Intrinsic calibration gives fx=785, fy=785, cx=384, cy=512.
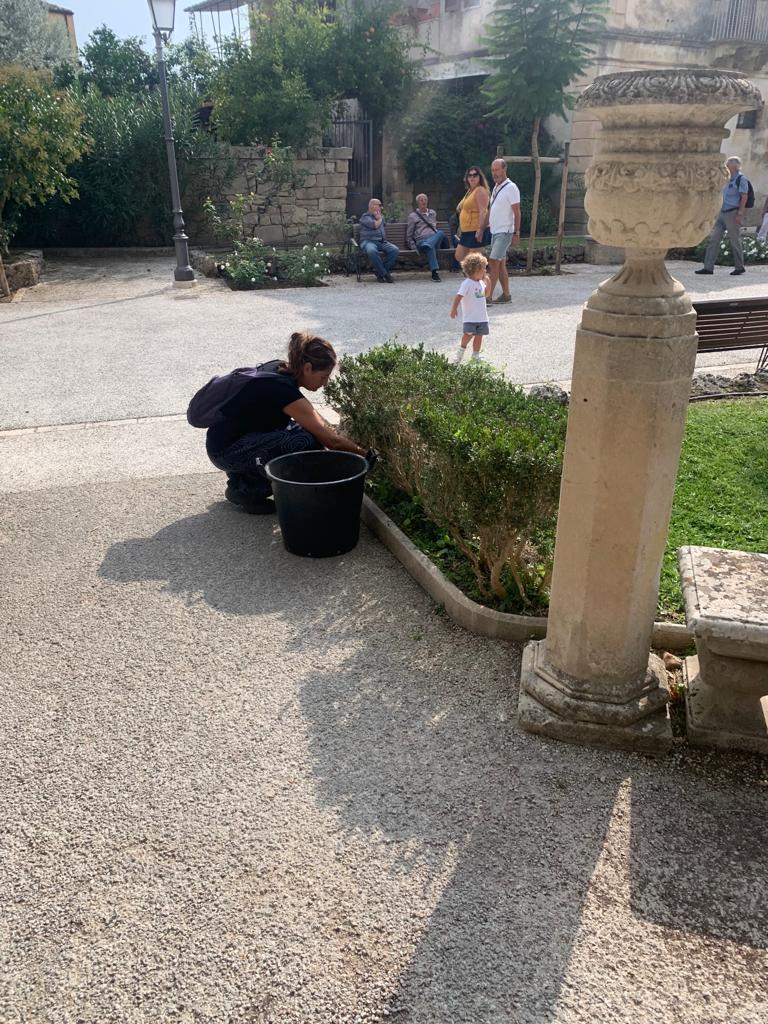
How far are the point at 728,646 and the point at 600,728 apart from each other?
1.81ft

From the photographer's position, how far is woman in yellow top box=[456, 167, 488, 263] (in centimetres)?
1218

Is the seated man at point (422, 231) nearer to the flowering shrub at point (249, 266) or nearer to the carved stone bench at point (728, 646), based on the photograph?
the flowering shrub at point (249, 266)

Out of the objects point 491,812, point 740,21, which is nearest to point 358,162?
point 740,21

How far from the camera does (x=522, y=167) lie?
21.6 metres

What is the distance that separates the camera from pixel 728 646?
2674mm

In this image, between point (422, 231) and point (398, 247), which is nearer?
point (422, 231)

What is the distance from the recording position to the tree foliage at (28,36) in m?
26.5

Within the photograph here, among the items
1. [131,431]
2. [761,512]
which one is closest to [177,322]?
[131,431]

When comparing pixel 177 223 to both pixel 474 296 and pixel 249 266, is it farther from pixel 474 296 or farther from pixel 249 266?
pixel 474 296

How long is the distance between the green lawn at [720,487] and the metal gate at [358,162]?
17.2 meters

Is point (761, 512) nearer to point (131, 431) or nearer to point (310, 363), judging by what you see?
point (310, 363)

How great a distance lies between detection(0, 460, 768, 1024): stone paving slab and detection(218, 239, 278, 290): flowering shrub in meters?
11.0

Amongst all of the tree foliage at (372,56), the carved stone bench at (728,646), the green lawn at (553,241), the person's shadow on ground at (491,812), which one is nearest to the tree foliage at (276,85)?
the tree foliage at (372,56)

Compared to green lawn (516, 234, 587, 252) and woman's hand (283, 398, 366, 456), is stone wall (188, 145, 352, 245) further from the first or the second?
woman's hand (283, 398, 366, 456)
